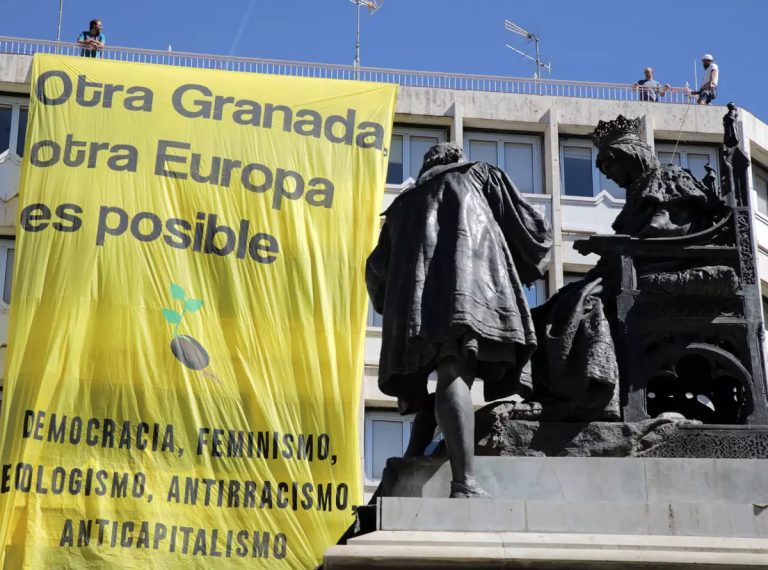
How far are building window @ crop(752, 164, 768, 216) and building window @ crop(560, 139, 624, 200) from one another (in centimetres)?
341

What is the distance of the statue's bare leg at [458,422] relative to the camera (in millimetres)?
9711

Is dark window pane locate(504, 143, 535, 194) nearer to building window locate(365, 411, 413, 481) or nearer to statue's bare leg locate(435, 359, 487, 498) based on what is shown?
building window locate(365, 411, 413, 481)

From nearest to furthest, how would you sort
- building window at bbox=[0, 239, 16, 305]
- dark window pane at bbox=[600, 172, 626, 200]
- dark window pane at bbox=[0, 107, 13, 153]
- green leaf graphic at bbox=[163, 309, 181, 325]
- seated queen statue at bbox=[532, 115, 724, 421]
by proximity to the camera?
seated queen statue at bbox=[532, 115, 724, 421], green leaf graphic at bbox=[163, 309, 181, 325], building window at bbox=[0, 239, 16, 305], dark window pane at bbox=[0, 107, 13, 153], dark window pane at bbox=[600, 172, 626, 200]

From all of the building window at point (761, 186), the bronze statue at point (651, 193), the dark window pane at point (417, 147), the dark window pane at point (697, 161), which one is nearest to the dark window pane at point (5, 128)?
the dark window pane at point (417, 147)

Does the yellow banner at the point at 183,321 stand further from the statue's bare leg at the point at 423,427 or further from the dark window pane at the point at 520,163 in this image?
the statue's bare leg at the point at 423,427

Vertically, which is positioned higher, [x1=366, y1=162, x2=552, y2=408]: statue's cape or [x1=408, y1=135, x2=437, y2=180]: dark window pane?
[x1=408, y1=135, x2=437, y2=180]: dark window pane

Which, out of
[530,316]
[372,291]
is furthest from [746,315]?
[372,291]

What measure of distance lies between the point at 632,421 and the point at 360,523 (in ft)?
6.07

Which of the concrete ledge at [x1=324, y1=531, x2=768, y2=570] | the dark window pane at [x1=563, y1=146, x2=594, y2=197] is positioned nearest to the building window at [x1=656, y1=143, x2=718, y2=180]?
the dark window pane at [x1=563, y1=146, x2=594, y2=197]

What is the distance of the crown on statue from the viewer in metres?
11.9

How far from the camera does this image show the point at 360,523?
394 inches

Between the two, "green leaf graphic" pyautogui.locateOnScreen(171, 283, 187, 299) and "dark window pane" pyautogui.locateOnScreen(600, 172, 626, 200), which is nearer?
"green leaf graphic" pyautogui.locateOnScreen(171, 283, 187, 299)

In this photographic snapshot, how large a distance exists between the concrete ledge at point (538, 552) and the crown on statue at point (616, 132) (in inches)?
144

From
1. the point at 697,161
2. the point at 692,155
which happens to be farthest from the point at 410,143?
the point at 697,161
